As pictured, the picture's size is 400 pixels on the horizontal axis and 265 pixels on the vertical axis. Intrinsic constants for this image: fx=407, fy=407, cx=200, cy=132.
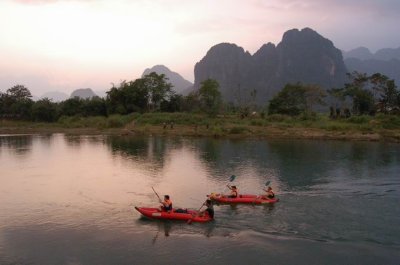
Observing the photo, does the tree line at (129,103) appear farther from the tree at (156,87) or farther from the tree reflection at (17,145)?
the tree reflection at (17,145)

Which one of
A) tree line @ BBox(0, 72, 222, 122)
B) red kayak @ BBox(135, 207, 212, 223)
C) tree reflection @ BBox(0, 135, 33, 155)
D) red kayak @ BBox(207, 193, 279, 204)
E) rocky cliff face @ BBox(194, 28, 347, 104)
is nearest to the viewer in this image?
red kayak @ BBox(135, 207, 212, 223)

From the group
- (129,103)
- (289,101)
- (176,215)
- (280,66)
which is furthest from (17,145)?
(280,66)

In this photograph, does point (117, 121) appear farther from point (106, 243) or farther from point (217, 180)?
point (106, 243)

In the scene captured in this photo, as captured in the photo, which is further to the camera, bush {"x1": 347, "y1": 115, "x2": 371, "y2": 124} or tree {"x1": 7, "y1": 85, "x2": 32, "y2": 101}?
tree {"x1": 7, "y1": 85, "x2": 32, "y2": 101}

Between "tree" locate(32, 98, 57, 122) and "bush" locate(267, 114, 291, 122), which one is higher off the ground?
"tree" locate(32, 98, 57, 122)

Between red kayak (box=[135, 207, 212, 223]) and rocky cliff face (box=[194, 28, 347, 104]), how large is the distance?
14539cm

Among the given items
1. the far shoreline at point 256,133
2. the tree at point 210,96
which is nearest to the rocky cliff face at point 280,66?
the tree at point 210,96

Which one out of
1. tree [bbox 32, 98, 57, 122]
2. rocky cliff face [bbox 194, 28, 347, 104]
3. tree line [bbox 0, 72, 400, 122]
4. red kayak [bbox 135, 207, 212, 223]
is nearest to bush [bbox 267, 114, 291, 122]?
tree line [bbox 0, 72, 400, 122]

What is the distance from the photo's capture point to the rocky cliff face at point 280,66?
17012 cm

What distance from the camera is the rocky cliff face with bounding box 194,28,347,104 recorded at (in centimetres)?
17012

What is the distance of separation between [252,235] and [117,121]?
172 ft

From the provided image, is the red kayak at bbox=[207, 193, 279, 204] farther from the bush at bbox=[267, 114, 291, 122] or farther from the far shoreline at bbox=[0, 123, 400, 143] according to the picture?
the bush at bbox=[267, 114, 291, 122]

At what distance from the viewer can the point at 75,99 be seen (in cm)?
8200

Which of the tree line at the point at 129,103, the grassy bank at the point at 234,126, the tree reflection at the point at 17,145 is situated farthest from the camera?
the tree line at the point at 129,103
